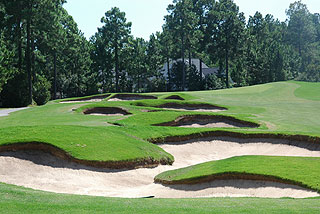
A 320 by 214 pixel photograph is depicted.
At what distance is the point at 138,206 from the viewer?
7.94 meters

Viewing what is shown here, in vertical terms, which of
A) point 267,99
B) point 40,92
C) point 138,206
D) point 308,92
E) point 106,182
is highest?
point 40,92

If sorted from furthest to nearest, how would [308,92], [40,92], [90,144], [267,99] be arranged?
[40,92]
[308,92]
[267,99]
[90,144]

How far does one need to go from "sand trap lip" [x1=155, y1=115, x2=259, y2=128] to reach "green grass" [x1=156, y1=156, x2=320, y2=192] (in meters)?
12.6

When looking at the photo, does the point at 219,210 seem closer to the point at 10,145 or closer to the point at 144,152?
the point at 144,152

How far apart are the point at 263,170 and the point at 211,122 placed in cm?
1547

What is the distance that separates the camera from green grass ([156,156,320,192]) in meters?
11.1

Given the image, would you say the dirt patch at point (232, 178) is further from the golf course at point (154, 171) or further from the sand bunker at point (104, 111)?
the sand bunker at point (104, 111)

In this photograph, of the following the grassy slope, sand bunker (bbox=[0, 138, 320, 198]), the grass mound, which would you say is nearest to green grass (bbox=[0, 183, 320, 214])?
sand bunker (bbox=[0, 138, 320, 198])

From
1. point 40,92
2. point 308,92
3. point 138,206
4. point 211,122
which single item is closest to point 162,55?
point 40,92

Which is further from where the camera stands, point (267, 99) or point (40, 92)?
point (40, 92)

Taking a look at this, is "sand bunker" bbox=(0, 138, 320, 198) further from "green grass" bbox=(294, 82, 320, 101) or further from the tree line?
the tree line

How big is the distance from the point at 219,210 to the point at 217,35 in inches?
3692

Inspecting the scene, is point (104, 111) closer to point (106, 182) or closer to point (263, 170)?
point (106, 182)

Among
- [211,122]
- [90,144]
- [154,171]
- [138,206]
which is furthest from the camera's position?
[211,122]
